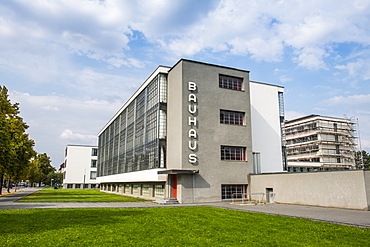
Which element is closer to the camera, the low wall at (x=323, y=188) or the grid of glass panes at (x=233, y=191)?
the low wall at (x=323, y=188)

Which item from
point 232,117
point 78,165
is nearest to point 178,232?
point 232,117

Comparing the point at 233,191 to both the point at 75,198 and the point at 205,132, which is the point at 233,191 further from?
the point at 75,198

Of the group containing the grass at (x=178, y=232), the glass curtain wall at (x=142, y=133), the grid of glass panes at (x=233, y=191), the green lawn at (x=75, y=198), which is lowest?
the green lawn at (x=75, y=198)

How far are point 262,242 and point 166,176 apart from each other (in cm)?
2095

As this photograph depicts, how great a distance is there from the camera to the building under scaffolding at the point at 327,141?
81375mm

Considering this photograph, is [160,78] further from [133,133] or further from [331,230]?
[331,230]

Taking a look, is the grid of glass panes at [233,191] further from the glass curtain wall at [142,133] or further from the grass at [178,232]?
the grass at [178,232]

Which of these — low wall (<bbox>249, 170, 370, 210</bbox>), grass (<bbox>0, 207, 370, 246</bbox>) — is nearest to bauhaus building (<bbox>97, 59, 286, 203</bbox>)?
low wall (<bbox>249, 170, 370, 210</bbox>)

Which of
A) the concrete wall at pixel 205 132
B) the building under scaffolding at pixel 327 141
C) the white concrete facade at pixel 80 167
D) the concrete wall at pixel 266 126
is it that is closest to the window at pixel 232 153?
the concrete wall at pixel 205 132

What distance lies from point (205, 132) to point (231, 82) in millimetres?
7133

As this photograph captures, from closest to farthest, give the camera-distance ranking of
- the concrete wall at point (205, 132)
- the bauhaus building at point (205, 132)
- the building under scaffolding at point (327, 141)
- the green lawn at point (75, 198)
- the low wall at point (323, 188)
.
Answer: the low wall at point (323, 188) < the concrete wall at point (205, 132) < the bauhaus building at point (205, 132) < the green lawn at point (75, 198) < the building under scaffolding at point (327, 141)

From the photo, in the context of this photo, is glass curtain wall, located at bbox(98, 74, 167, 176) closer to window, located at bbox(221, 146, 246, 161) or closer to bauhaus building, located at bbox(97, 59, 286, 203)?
bauhaus building, located at bbox(97, 59, 286, 203)

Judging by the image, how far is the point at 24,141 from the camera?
4350cm

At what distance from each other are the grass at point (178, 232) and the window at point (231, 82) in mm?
19397
